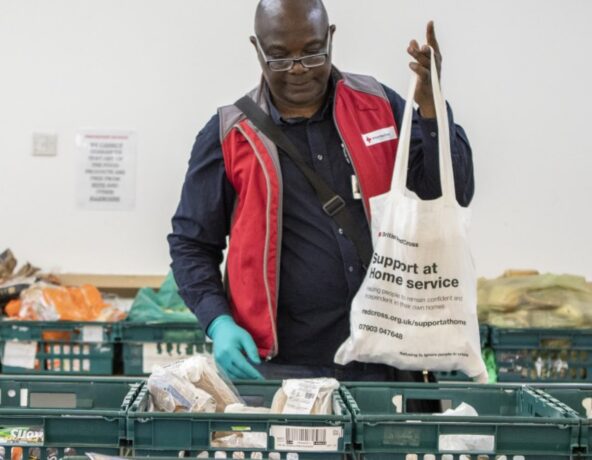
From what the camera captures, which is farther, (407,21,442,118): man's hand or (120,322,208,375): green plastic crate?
(120,322,208,375): green plastic crate

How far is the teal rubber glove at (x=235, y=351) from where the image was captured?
1983 mm

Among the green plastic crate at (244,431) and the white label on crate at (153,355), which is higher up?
the green plastic crate at (244,431)

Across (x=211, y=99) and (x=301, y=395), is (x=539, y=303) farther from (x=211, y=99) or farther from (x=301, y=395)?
(x=301, y=395)

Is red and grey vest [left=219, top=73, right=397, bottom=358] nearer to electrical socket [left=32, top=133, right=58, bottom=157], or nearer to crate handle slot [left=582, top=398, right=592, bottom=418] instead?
crate handle slot [left=582, top=398, right=592, bottom=418]

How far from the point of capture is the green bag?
3920mm

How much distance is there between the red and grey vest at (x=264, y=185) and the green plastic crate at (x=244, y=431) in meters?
0.68

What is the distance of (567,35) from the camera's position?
15.8 ft

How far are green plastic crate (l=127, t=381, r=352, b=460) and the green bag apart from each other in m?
2.51

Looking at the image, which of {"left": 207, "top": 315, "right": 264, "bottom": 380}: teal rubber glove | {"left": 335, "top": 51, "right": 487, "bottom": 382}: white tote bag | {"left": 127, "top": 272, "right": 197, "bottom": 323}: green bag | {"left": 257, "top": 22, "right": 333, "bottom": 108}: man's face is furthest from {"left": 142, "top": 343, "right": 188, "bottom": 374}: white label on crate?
{"left": 335, "top": 51, "right": 487, "bottom": 382}: white tote bag

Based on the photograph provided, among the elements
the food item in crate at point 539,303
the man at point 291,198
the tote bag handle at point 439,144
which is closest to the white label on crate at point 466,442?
the tote bag handle at point 439,144

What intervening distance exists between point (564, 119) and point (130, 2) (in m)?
2.35

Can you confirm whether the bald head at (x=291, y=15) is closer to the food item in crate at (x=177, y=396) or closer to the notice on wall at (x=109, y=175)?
the food item in crate at (x=177, y=396)

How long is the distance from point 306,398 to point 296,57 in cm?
82

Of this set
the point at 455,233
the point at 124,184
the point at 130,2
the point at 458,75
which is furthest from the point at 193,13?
the point at 455,233
